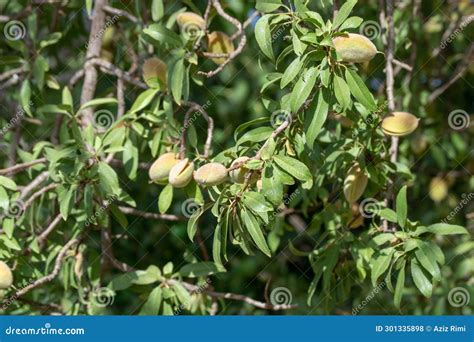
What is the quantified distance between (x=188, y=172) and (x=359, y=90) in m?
0.41

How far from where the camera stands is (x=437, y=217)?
2227 millimetres

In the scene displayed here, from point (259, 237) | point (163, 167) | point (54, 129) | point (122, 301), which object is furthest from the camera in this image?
point (122, 301)

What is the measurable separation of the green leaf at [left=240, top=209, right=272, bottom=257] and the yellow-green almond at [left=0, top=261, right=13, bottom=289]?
57cm

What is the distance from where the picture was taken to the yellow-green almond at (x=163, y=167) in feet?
5.26

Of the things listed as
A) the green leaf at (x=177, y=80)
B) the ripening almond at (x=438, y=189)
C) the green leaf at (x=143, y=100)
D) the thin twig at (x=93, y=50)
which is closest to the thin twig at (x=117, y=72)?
the thin twig at (x=93, y=50)

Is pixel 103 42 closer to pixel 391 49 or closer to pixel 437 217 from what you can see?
pixel 391 49

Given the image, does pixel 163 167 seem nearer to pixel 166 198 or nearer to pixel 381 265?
pixel 166 198

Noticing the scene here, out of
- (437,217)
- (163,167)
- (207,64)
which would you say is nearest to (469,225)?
(437,217)

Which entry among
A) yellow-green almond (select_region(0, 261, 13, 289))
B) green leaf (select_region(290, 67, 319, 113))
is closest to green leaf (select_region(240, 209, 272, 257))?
green leaf (select_region(290, 67, 319, 113))

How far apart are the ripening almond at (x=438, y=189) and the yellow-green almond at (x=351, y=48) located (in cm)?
108

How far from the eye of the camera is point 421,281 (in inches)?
57.1

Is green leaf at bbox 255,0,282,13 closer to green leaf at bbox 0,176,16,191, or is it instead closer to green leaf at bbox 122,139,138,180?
green leaf at bbox 122,139,138,180

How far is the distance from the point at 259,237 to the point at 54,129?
863 millimetres

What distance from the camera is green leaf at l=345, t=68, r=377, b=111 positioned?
4.30 ft
